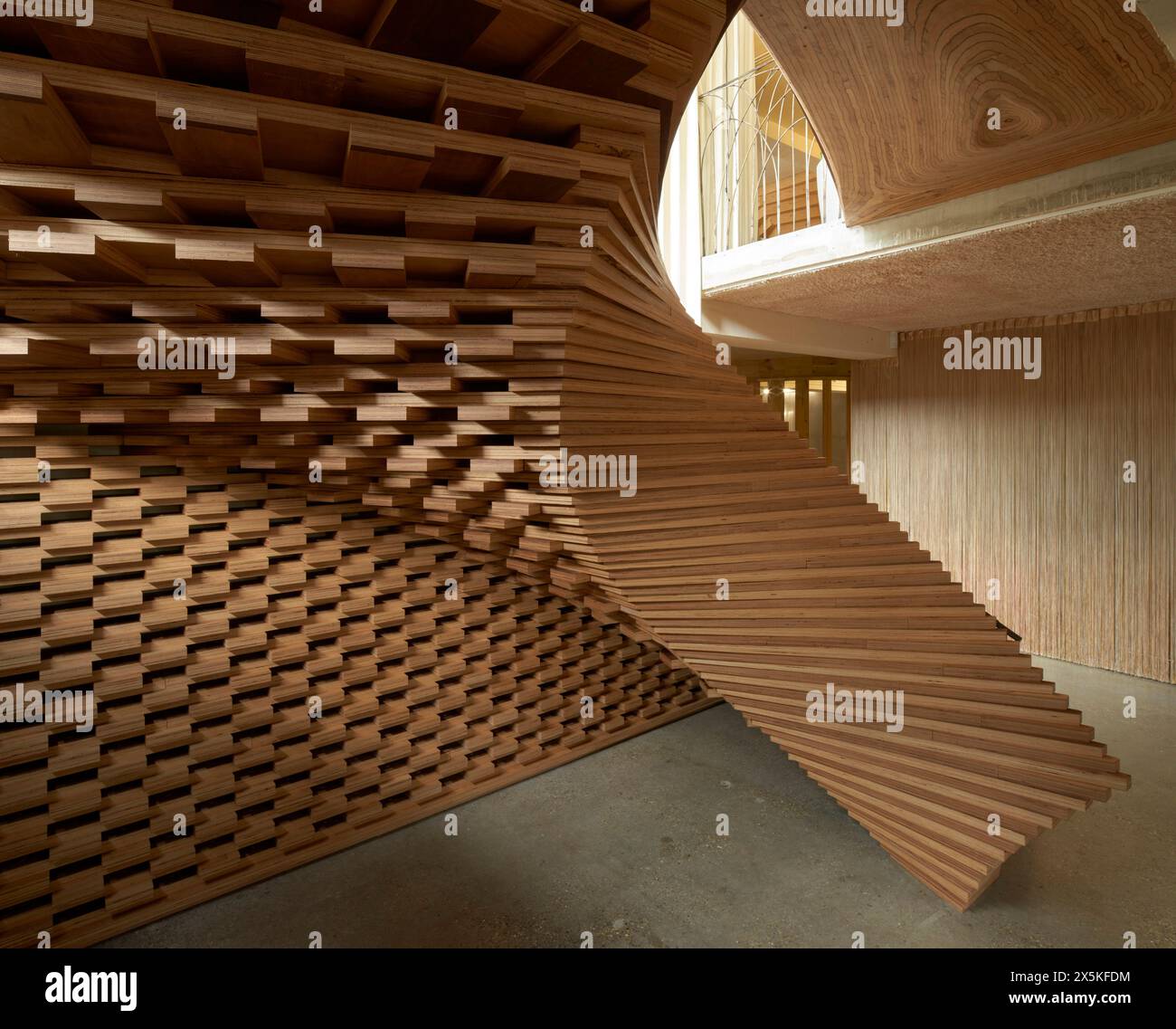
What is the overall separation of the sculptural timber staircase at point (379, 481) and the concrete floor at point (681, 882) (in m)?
0.17

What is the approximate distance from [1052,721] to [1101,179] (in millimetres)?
2268
